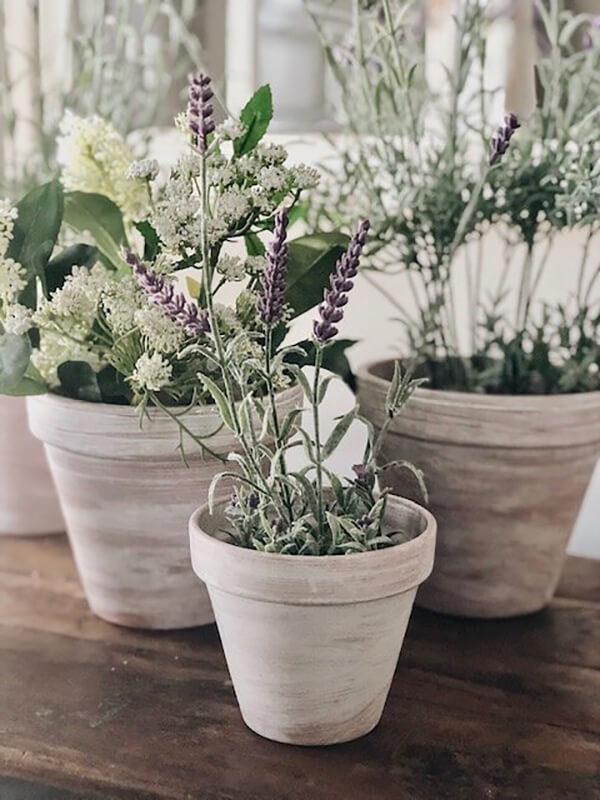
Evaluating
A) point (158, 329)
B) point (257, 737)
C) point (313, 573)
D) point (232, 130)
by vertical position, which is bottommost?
point (257, 737)

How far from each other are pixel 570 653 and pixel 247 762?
0.85 ft

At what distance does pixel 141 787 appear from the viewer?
523 mm

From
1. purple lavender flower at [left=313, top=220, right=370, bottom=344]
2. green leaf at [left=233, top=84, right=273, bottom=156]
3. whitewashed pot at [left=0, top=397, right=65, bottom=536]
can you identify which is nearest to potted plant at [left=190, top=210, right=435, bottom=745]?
purple lavender flower at [left=313, top=220, right=370, bottom=344]

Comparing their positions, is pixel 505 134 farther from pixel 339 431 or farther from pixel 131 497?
pixel 131 497

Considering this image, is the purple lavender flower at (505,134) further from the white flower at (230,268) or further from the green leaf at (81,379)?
the green leaf at (81,379)

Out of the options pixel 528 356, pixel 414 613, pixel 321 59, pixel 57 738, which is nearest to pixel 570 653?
pixel 414 613

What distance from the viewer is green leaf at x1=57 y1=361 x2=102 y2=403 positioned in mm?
673

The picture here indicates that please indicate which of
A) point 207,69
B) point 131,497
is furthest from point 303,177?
point 207,69

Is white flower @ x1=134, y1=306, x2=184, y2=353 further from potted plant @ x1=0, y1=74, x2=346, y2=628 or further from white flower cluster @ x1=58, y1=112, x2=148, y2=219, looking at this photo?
white flower cluster @ x1=58, y1=112, x2=148, y2=219

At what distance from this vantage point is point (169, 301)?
0.52 metres

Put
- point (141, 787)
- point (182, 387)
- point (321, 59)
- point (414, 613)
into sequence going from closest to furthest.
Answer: point (141, 787)
point (182, 387)
point (414, 613)
point (321, 59)

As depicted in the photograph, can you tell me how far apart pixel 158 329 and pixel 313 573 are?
158 mm

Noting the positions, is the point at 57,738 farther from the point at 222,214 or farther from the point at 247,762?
the point at 222,214

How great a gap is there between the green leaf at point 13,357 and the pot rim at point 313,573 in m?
0.15
